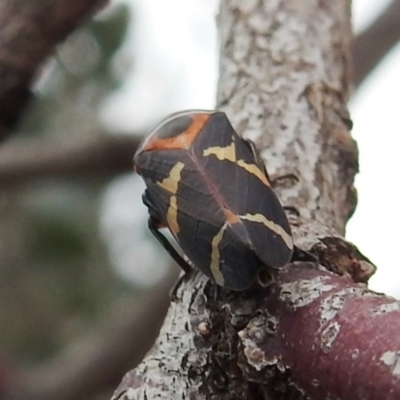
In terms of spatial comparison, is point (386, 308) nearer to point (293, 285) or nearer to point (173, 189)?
point (293, 285)

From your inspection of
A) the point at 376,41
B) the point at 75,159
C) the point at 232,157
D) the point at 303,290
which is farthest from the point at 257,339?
the point at 376,41

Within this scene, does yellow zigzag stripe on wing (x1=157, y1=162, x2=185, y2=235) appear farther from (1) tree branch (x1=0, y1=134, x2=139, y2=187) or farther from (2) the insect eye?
(1) tree branch (x1=0, y1=134, x2=139, y2=187)

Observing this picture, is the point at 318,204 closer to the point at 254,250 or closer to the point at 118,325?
the point at 254,250

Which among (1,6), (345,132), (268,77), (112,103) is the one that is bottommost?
(112,103)

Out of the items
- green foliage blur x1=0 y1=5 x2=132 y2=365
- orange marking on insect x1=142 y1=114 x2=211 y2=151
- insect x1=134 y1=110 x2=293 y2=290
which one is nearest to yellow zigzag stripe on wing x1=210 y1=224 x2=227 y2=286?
insect x1=134 y1=110 x2=293 y2=290

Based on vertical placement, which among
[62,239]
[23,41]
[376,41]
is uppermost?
[23,41]

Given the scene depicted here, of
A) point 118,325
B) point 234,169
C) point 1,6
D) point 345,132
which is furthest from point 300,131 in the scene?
point 118,325
